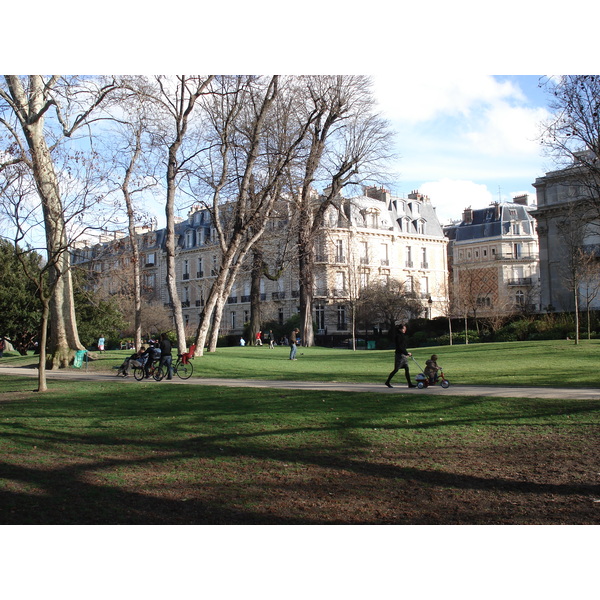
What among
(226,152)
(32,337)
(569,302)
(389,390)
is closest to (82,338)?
(32,337)

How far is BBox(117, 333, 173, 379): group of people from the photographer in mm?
20688

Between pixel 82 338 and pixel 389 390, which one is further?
pixel 82 338

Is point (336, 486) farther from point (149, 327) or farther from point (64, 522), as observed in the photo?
point (149, 327)

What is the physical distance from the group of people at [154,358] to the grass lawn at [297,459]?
438 cm

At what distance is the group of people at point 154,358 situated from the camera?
2069cm

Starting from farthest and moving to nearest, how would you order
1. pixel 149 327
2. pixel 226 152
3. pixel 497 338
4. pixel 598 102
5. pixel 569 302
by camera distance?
pixel 149 327 → pixel 569 302 → pixel 497 338 → pixel 226 152 → pixel 598 102

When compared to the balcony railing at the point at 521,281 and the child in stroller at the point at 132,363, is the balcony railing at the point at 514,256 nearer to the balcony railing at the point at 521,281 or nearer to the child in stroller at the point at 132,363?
the balcony railing at the point at 521,281

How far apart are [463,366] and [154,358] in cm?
1060

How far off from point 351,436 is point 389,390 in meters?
5.20

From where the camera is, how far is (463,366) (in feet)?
76.4

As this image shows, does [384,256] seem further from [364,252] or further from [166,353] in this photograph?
[166,353]

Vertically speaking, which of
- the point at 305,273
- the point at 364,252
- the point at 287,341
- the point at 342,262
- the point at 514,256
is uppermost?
the point at 514,256

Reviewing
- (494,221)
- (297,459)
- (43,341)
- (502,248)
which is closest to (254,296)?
(43,341)

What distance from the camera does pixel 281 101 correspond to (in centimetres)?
3127
